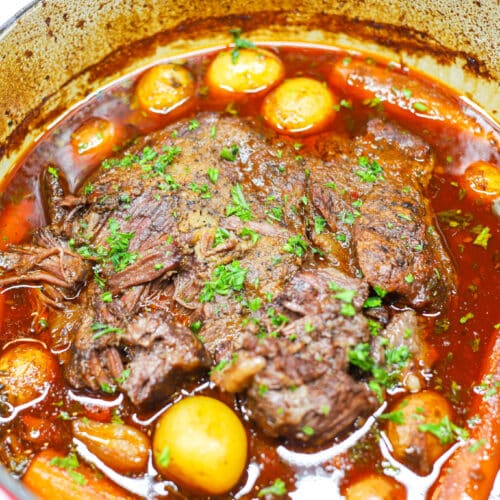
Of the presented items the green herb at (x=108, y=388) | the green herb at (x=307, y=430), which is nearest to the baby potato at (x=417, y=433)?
the green herb at (x=307, y=430)

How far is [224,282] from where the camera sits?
321 cm

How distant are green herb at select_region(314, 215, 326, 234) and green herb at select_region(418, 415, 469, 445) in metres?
1.22

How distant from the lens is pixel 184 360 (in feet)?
9.53

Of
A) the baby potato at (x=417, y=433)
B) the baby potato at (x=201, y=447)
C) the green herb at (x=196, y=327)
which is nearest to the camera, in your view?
the baby potato at (x=201, y=447)

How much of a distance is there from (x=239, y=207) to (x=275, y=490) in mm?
1543

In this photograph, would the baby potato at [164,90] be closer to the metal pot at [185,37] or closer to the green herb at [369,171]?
the metal pot at [185,37]

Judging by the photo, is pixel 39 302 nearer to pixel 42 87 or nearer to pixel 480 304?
pixel 42 87

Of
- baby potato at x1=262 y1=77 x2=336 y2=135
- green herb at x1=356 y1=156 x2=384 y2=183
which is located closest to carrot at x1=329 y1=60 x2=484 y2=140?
baby potato at x1=262 y1=77 x2=336 y2=135

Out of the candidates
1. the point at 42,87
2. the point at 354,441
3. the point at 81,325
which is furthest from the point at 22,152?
the point at 354,441

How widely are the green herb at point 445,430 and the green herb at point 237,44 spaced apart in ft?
9.18

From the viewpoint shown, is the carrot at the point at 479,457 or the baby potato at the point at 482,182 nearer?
the carrot at the point at 479,457

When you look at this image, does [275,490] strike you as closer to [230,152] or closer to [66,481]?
[66,481]

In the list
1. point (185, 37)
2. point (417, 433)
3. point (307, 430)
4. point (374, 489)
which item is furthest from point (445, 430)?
point (185, 37)

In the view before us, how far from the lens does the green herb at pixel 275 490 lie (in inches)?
111
